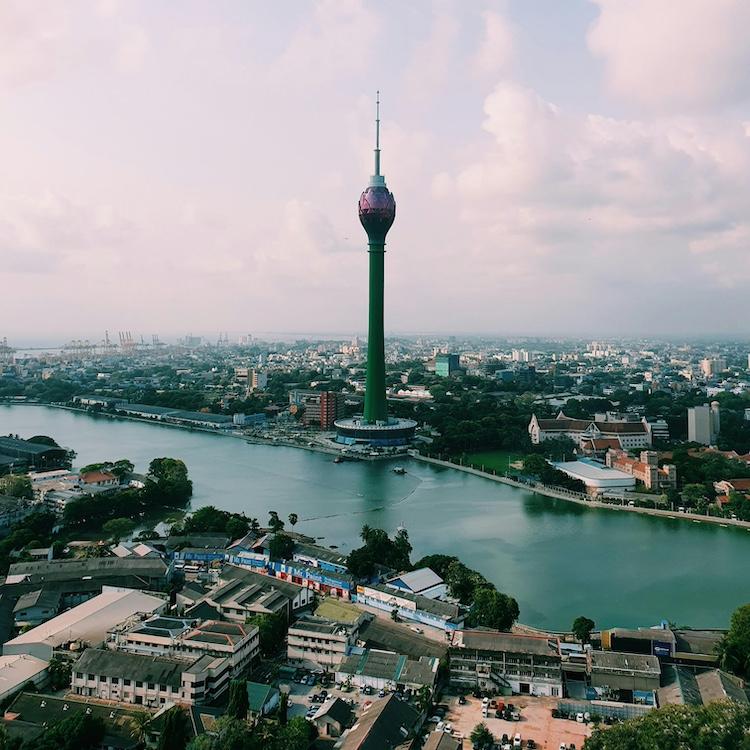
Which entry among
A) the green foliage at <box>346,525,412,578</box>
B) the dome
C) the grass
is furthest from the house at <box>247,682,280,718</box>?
the dome

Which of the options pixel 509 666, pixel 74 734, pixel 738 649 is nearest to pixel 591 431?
pixel 738 649

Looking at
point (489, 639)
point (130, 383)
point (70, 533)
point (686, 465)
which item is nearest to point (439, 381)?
point (130, 383)

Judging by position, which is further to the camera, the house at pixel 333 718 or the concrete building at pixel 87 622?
the concrete building at pixel 87 622

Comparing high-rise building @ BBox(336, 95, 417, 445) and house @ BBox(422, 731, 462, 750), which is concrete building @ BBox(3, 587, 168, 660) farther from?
high-rise building @ BBox(336, 95, 417, 445)

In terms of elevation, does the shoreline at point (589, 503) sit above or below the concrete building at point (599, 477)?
below

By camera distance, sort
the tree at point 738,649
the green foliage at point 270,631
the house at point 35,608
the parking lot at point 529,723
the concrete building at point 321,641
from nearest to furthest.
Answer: the parking lot at point 529,723 < the tree at point 738,649 < the concrete building at point 321,641 < the green foliage at point 270,631 < the house at point 35,608

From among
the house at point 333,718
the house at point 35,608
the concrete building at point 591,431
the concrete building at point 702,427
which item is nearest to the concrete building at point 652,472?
the concrete building at point 591,431

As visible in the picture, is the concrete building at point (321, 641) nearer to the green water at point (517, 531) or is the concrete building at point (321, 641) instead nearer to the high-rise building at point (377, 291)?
the green water at point (517, 531)

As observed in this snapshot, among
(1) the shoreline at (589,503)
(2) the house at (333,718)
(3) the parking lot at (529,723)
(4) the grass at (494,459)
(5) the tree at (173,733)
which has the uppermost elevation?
(5) the tree at (173,733)
